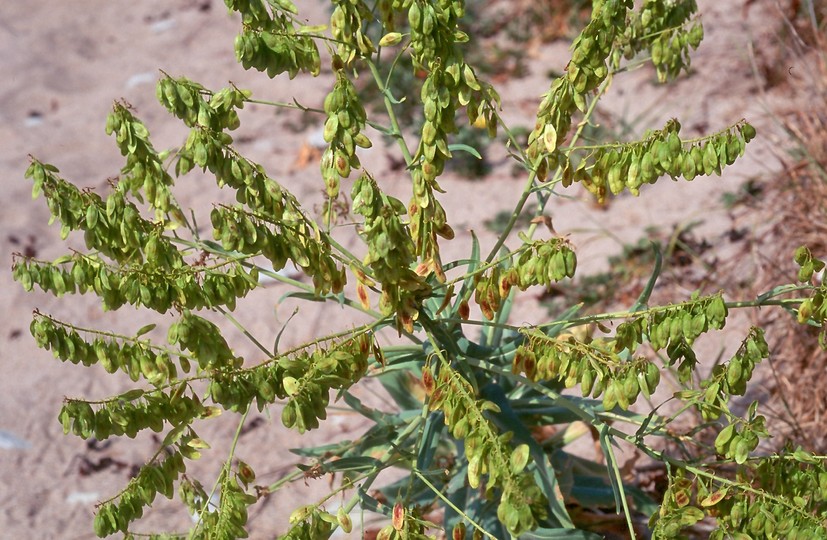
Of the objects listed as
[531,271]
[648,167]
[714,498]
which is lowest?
[714,498]

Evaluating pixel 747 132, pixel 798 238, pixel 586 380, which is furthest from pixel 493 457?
pixel 798 238

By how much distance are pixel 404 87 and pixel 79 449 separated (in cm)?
209

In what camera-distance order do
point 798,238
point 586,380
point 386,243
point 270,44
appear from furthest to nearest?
1. point 798,238
2. point 270,44
3. point 586,380
4. point 386,243

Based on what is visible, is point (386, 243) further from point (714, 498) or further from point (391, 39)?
point (714, 498)

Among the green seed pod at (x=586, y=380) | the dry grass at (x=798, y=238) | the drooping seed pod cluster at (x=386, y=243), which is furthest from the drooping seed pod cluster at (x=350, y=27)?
the dry grass at (x=798, y=238)

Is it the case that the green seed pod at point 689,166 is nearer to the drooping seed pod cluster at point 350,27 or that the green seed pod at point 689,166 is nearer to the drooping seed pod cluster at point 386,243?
the drooping seed pod cluster at point 386,243

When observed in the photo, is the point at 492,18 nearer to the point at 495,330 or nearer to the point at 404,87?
the point at 404,87

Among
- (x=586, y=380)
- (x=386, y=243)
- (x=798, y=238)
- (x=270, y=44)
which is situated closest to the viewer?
(x=386, y=243)

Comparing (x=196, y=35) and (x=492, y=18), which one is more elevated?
(x=196, y=35)

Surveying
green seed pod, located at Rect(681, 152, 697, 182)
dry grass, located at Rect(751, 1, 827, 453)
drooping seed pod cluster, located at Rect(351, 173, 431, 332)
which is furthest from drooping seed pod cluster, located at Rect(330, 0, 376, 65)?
dry grass, located at Rect(751, 1, 827, 453)

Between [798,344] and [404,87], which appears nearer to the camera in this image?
[798,344]

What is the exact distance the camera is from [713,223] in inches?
135

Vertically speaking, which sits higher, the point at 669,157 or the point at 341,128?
the point at 341,128

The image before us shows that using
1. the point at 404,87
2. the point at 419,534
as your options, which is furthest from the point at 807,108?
the point at 419,534
